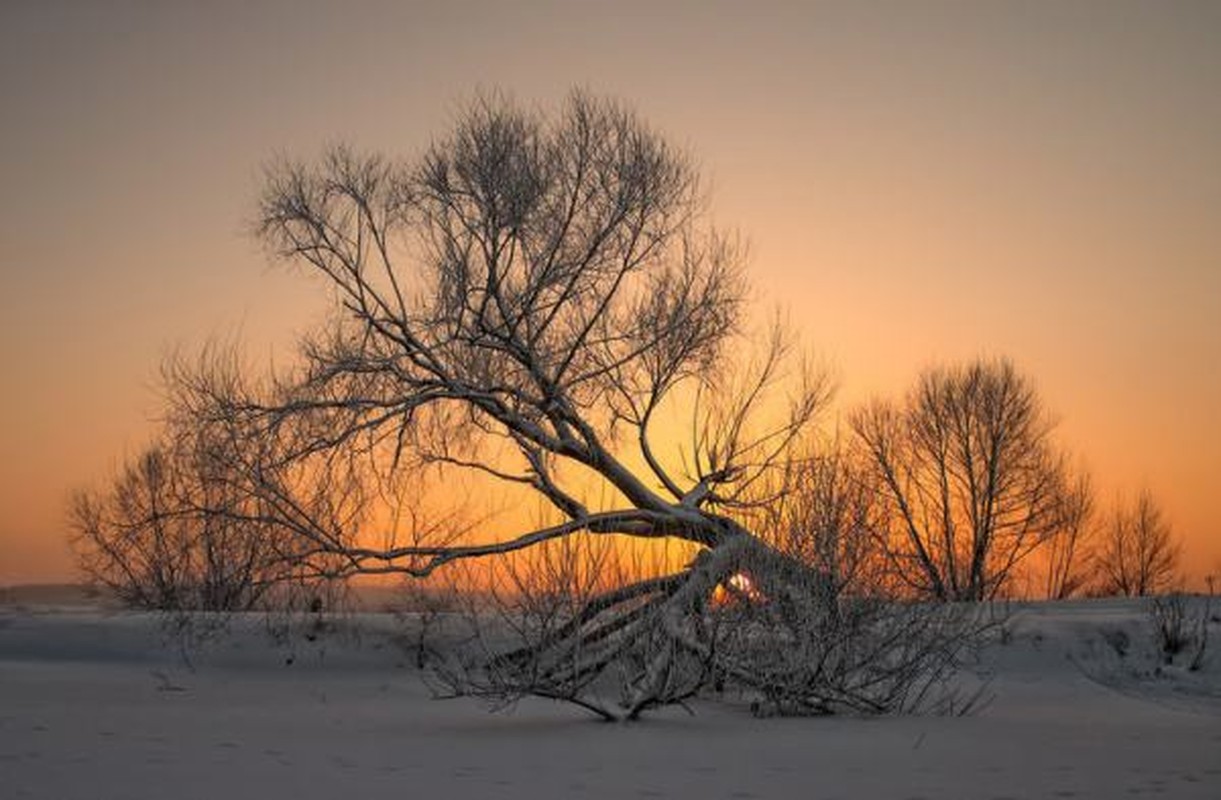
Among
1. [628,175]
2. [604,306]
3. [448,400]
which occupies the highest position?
[628,175]

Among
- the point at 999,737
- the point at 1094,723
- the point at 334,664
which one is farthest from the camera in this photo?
the point at 334,664

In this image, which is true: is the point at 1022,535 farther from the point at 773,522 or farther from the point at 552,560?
the point at 552,560

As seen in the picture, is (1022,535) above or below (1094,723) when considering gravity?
above

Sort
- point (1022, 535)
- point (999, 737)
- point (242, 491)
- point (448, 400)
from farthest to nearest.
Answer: point (1022, 535)
point (448, 400)
point (242, 491)
point (999, 737)

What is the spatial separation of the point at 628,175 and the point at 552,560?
7.39m

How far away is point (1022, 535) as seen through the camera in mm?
30875

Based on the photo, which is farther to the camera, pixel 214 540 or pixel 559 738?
pixel 214 540

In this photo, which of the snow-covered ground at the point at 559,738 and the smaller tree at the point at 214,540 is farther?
the smaller tree at the point at 214,540

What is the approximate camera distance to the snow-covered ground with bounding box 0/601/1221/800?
7.73 meters

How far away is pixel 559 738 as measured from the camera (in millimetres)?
10188

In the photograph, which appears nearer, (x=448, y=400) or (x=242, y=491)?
(x=242, y=491)

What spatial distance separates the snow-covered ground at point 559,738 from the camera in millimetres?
7727

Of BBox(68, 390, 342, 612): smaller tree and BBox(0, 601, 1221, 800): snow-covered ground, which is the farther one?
BBox(68, 390, 342, 612): smaller tree

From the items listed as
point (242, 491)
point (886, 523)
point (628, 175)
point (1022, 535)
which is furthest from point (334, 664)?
point (1022, 535)
